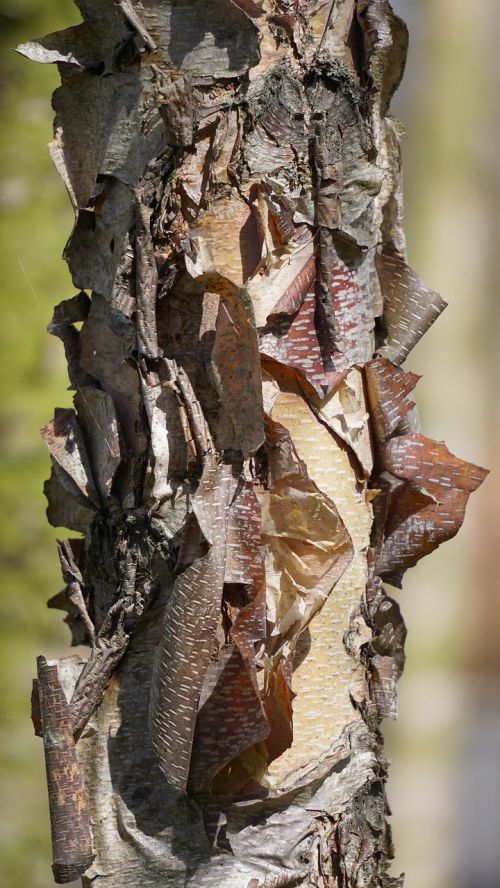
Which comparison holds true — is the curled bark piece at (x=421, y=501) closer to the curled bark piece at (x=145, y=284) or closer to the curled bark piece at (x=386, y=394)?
the curled bark piece at (x=386, y=394)

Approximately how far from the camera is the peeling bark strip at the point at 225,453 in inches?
16.0

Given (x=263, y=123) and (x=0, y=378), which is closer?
(x=263, y=123)

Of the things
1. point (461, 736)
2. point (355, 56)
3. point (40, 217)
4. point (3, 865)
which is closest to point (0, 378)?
point (40, 217)

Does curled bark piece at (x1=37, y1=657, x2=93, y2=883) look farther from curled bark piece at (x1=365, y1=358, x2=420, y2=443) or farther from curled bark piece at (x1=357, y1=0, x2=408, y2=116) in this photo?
curled bark piece at (x1=357, y1=0, x2=408, y2=116)

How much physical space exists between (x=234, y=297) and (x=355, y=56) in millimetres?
145

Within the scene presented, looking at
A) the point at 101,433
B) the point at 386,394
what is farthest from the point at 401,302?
the point at 101,433

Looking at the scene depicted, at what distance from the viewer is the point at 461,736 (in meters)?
1.25

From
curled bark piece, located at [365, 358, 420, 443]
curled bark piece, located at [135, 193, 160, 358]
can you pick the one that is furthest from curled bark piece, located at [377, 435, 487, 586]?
curled bark piece, located at [135, 193, 160, 358]

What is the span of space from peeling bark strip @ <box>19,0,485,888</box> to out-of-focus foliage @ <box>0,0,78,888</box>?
487mm

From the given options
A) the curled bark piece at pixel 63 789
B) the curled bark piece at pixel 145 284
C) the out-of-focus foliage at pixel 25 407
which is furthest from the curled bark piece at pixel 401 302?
the out-of-focus foliage at pixel 25 407

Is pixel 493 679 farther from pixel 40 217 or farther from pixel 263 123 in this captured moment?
pixel 263 123

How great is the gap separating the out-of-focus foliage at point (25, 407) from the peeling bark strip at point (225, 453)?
1.60 feet

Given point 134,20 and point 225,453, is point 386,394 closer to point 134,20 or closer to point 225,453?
point 225,453

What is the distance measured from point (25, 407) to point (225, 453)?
1.89 ft
